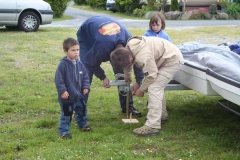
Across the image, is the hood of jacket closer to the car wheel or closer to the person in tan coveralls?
the person in tan coveralls

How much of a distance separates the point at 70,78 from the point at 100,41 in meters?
0.56

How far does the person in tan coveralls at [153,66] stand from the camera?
4941 mm

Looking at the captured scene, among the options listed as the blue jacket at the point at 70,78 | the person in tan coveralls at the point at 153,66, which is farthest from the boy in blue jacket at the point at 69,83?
the person in tan coveralls at the point at 153,66

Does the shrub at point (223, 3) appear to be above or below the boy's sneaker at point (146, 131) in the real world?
above

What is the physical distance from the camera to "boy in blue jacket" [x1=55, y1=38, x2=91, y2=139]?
4922 mm

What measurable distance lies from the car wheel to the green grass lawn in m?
5.58

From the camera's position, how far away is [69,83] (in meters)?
5.00

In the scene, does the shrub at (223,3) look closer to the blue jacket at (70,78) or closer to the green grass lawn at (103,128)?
the green grass lawn at (103,128)

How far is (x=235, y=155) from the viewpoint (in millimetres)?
4562

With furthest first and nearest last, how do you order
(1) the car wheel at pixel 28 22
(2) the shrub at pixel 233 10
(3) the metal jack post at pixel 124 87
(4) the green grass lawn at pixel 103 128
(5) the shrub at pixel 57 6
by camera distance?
(2) the shrub at pixel 233 10 → (5) the shrub at pixel 57 6 → (1) the car wheel at pixel 28 22 → (3) the metal jack post at pixel 124 87 → (4) the green grass lawn at pixel 103 128

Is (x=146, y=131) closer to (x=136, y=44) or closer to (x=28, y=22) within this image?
(x=136, y=44)

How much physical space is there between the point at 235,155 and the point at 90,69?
204 centimetres

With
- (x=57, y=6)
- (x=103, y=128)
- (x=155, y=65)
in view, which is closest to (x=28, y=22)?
(x=57, y=6)

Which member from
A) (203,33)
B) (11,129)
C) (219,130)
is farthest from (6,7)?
(219,130)
